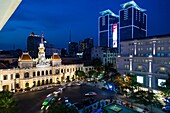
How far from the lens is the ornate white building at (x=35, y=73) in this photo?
96.2ft

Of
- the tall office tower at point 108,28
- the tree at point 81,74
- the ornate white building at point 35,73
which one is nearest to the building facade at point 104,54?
the ornate white building at point 35,73

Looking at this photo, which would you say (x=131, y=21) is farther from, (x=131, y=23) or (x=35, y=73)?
(x=35, y=73)

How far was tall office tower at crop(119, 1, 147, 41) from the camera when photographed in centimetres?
9306

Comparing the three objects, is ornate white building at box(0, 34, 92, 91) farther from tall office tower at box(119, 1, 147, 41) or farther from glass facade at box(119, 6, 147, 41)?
tall office tower at box(119, 1, 147, 41)

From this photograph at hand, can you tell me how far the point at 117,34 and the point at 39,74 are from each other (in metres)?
82.1

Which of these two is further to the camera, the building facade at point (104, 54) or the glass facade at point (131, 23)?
the glass facade at point (131, 23)

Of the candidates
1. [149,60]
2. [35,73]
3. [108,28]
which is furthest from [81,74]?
[108,28]

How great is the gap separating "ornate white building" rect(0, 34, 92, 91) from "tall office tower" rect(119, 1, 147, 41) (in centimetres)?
6299

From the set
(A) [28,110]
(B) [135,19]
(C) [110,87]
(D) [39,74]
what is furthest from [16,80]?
(B) [135,19]

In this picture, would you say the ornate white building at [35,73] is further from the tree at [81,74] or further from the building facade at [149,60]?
the building facade at [149,60]

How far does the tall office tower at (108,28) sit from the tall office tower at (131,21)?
8.32 metres

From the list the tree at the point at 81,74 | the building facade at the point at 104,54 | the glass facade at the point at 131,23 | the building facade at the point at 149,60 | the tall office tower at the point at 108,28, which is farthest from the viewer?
the tall office tower at the point at 108,28

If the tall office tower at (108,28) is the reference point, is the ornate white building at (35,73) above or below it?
below

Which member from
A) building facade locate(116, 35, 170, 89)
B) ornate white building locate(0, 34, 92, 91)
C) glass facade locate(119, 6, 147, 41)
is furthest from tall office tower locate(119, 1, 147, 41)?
ornate white building locate(0, 34, 92, 91)
